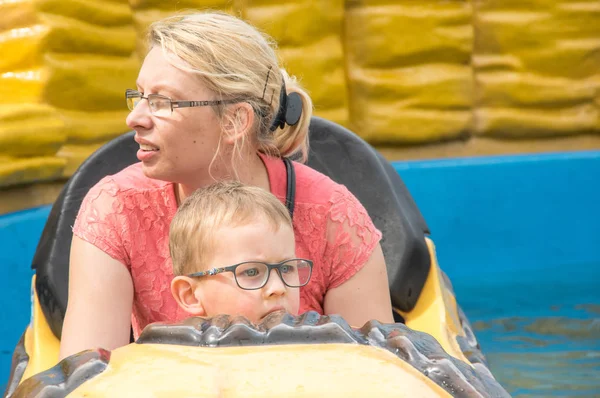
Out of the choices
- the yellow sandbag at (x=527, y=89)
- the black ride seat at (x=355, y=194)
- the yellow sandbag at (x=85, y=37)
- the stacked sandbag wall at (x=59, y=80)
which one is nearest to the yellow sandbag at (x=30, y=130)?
the stacked sandbag wall at (x=59, y=80)

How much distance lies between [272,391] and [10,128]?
8.14 ft

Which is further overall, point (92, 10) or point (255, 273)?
point (92, 10)

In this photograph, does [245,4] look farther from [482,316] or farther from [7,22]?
[482,316]

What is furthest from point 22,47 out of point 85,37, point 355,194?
point 355,194

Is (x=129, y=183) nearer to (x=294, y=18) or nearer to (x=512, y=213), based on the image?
(x=294, y=18)

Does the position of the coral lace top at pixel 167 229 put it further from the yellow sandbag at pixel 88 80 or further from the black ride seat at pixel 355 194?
the yellow sandbag at pixel 88 80

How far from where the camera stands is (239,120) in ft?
4.90

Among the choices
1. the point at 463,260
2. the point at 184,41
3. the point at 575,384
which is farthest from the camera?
the point at 463,260

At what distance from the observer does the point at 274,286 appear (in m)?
1.20

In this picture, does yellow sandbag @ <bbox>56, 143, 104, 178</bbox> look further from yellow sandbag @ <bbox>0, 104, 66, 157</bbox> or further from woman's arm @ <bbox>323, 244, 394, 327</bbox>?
woman's arm @ <bbox>323, 244, 394, 327</bbox>

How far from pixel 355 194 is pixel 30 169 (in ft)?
5.38

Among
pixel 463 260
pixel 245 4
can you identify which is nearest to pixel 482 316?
pixel 463 260

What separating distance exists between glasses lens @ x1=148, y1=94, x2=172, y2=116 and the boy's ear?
0.97ft

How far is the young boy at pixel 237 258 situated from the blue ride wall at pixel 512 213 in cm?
255
